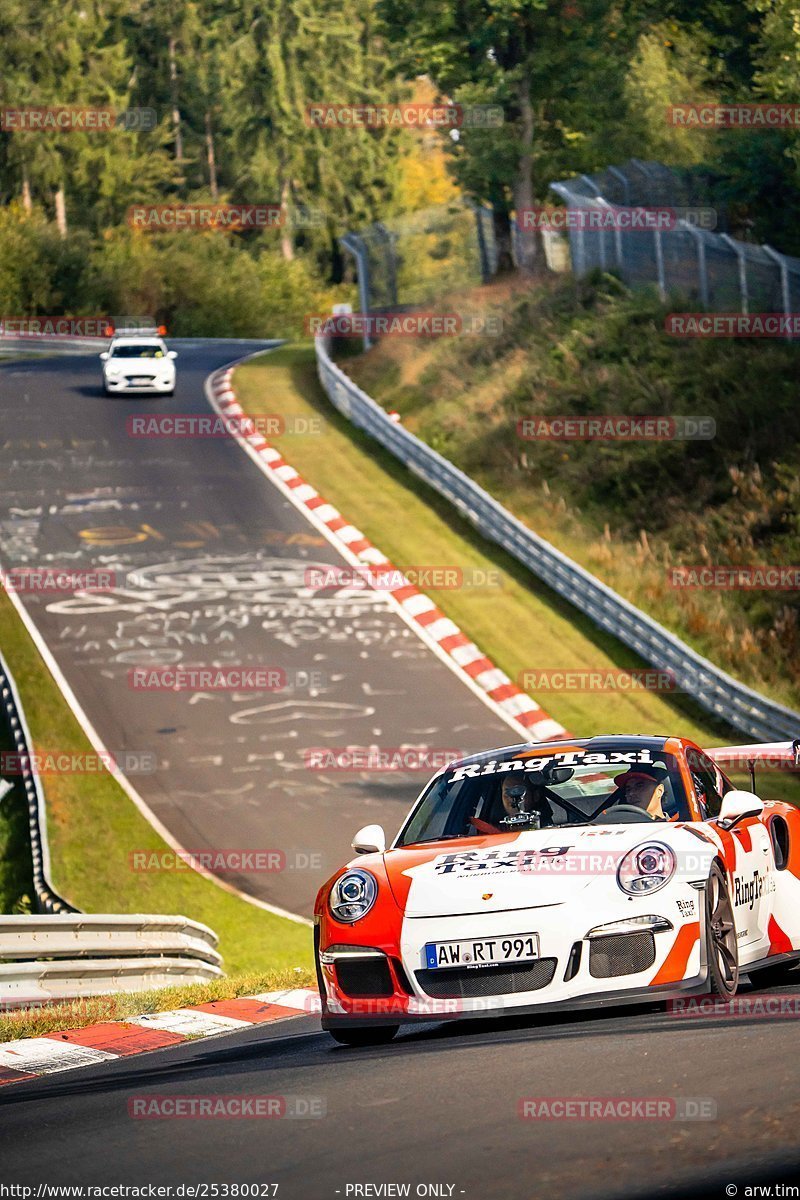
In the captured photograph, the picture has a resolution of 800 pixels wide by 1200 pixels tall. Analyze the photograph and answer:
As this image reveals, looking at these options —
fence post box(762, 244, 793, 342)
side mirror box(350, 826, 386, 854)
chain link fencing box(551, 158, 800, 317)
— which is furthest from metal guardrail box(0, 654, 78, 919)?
chain link fencing box(551, 158, 800, 317)

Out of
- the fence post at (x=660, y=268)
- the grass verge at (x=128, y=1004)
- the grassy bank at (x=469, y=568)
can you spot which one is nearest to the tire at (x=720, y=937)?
the grass verge at (x=128, y=1004)

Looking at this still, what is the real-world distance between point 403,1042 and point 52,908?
8.96 m

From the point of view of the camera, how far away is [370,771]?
19078 mm

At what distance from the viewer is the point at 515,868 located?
7527 millimetres

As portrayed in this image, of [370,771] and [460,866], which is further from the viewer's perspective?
[370,771]

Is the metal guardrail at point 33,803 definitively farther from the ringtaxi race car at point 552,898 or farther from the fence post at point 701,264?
the fence post at point 701,264

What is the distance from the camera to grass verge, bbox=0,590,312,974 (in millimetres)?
15141

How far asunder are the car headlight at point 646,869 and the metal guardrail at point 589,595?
41.5 ft

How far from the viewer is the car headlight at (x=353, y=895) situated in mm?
7695

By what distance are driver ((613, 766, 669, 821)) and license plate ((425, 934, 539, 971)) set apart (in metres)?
1.36

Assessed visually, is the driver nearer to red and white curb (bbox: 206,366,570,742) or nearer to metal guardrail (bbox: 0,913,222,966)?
metal guardrail (bbox: 0,913,222,966)

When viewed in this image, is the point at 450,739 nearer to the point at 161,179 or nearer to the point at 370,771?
the point at 370,771

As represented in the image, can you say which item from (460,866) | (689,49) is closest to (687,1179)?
(460,866)

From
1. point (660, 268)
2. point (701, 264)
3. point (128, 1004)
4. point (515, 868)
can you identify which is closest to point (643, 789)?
point (515, 868)
